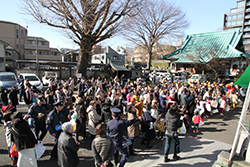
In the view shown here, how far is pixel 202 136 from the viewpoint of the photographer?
6.73 metres

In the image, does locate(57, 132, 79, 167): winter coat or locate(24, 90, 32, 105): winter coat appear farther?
locate(24, 90, 32, 105): winter coat

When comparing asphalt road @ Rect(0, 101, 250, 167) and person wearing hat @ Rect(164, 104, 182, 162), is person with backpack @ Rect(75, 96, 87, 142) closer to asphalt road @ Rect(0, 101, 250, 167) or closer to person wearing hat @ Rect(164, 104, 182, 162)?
asphalt road @ Rect(0, 101, 250, 167)

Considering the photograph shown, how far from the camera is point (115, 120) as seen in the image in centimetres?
378

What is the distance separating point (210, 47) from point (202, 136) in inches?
903

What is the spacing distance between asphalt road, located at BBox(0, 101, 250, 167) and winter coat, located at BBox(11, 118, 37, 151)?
48.3 inches

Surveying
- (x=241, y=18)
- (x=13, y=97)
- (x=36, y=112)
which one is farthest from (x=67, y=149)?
(x=241, y=18)

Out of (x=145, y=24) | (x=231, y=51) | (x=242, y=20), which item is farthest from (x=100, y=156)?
(x=242, y=20)

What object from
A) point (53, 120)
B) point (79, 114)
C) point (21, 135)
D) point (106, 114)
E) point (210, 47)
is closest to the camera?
point (21, 135)

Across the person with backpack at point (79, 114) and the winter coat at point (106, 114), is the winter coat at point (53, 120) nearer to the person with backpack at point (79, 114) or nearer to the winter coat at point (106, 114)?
the person with backpack at point (79, 114)

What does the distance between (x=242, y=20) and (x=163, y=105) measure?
70945mm

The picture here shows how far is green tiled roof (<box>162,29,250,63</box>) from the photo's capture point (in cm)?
2461

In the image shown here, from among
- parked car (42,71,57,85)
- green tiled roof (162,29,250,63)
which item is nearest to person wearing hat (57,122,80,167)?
parked car (42,71,57,85)

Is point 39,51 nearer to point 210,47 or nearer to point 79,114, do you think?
point 210,47

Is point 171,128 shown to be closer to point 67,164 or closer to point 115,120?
point 115,120
